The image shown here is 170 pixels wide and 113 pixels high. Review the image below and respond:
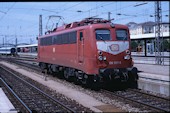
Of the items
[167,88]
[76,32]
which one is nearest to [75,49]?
[76,32]

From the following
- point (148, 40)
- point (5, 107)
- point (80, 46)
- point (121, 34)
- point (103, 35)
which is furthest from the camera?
point (148, 40)

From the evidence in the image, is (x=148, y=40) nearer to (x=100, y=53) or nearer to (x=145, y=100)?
(x=100, y=53)

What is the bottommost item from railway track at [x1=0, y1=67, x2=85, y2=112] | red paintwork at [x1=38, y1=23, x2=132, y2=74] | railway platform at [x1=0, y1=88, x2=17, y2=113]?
railway track at [x1=0, y1=67, x2=85, y2=112]

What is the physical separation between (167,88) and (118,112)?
3.63m

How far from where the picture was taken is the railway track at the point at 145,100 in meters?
10.6

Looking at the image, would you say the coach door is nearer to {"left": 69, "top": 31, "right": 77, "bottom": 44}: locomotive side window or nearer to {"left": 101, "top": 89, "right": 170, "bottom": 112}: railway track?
{"left": 69, "top": 31, "right": 77, "bottom": 44}: locomotive side window

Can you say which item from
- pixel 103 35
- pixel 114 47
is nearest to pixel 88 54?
pixel 103 35

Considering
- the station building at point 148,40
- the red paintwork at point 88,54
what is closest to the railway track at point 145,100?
the red paintwork at point 88,54

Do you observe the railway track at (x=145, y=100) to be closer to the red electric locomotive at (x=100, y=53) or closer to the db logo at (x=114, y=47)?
the red electric locomotive at (x=100, y=53)

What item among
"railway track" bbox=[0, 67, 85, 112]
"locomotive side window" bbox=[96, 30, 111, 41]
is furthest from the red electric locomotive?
"railway track" bbox=[0, 67, 85, 112]

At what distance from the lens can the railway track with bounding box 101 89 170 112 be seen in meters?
10.6

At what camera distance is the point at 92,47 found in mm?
14367

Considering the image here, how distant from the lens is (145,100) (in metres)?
12.2

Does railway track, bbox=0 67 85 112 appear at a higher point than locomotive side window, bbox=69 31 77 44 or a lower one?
lower
